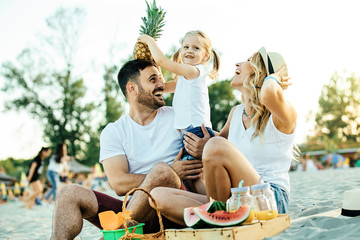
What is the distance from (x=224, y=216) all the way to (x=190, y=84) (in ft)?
5.69

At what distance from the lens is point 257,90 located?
3445mm

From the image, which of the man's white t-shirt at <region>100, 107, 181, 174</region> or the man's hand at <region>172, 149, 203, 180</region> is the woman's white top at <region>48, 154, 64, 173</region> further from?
the man's hand at <region>172, 149, 203, 180</region>

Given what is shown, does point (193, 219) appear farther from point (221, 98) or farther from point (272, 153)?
point (221, 98)

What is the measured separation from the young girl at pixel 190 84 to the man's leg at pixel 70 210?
1.01 metres

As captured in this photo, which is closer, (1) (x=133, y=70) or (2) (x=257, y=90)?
(2) (x=257, y=90)

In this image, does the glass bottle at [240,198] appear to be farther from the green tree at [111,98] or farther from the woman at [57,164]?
the green tree at [111,98]

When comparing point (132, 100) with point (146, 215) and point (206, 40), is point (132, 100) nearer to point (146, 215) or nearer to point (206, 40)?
point (206, 40)

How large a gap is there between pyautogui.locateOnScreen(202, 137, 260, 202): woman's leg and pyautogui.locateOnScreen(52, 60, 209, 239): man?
1.81ft

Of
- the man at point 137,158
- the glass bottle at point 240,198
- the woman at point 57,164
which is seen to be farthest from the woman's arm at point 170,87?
the woman at point 57,164

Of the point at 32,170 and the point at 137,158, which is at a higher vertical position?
the point at 137,158

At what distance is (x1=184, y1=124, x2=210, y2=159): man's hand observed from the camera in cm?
365

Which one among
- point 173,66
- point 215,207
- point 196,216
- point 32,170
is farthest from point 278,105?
point 32,170

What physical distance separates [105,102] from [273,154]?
30.2m

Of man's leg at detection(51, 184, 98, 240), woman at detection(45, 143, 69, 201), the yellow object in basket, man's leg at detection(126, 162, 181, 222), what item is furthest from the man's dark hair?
woman at detection(45, 143, 69, 201)
